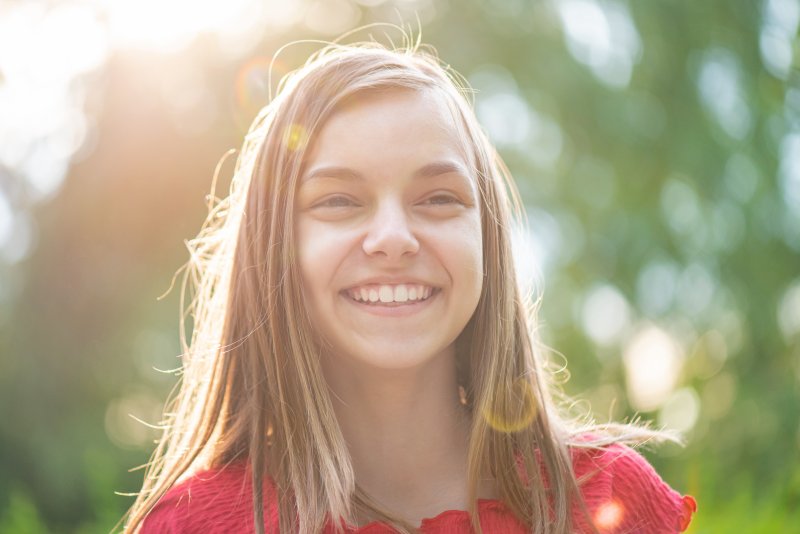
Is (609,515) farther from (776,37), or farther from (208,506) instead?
(776,37)

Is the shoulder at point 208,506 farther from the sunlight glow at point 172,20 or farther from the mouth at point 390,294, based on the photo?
the sunlight glow at point 172,20

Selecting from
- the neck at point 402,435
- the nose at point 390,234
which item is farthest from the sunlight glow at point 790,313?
the nose at point 390,234

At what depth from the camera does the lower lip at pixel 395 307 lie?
1900 mm

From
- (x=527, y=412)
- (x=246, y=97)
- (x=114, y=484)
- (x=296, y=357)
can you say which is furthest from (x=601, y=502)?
(x=246, y=97)

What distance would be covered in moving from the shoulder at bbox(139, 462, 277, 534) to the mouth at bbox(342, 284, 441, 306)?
44 centimetres

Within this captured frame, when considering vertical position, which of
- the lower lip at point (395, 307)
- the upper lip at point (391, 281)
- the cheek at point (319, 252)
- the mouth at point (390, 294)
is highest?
the cheek at point (319, 252)

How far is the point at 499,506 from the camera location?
1.99 metres

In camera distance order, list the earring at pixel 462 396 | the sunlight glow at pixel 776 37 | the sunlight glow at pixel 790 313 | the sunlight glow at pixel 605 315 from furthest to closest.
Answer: the sunlight glow at pixel 605 315
the sunlight glow at pixel 790 313
the sunlight glow at pixel 776 37
the earring at pixel 462 396

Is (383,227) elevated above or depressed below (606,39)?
below

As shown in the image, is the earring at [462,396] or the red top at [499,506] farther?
the earring at [462,396]

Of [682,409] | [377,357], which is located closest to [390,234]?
[377,357]

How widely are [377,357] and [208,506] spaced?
18.2 inches

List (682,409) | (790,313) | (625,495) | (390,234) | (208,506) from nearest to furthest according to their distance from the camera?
(390,234), (208,506), (625,495), (682,409), (790,313)

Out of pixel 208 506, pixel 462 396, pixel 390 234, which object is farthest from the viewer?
pixel 462 396
